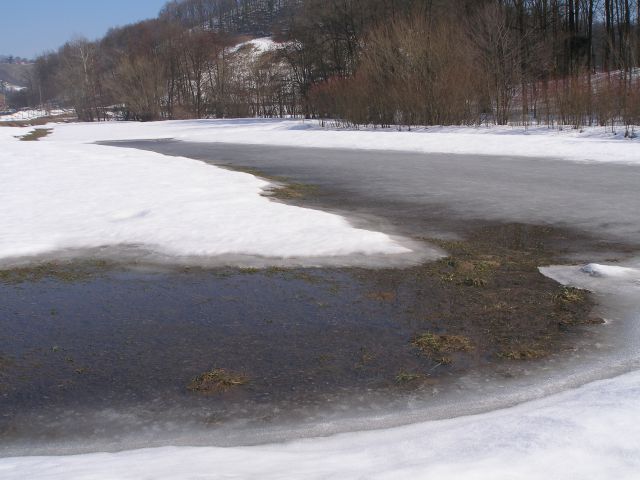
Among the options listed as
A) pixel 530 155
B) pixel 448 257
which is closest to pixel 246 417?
pixel 448 257

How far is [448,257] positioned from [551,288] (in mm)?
1530

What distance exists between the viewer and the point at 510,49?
1220 inches

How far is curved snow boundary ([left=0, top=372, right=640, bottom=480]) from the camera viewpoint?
2734mm

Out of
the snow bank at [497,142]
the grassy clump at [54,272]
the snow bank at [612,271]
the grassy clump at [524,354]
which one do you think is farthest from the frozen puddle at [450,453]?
the snow bank at [497,142]

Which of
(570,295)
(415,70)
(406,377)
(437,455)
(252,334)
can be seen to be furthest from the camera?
(415,70)

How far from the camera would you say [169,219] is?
9547 mm

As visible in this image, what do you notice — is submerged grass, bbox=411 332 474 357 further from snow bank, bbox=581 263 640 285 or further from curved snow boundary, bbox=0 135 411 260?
curved snow boundary, bbox=0 135 411 260

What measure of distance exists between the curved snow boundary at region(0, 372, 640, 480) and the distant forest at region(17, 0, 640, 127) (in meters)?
21.5

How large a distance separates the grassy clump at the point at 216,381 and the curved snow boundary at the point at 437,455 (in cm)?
83

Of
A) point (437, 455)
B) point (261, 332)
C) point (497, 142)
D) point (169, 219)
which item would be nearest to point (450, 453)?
point (437, 455)

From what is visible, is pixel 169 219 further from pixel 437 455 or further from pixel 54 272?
pixel 437 455

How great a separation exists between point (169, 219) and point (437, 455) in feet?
24.1

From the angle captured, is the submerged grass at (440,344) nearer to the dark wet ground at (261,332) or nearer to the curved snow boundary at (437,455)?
the dark wet ground at (261,332)

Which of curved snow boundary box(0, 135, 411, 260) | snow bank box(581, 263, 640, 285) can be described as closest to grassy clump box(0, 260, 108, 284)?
curved snow boundary box(0, 135, 411, 260)
